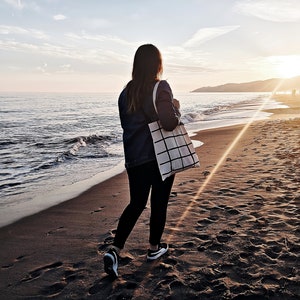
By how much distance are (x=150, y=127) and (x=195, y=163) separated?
23.3 inches

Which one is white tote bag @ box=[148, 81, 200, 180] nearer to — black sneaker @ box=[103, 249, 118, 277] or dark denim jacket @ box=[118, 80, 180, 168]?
dark denim jacket @ box=[118, 80, 180, 168]

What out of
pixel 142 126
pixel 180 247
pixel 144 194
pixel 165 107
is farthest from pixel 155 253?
pixel 165 107

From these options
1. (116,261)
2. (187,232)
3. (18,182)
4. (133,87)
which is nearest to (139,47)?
(133,87)

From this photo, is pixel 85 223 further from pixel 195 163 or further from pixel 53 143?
pixel 53 143

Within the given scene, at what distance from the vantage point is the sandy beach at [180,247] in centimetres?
281

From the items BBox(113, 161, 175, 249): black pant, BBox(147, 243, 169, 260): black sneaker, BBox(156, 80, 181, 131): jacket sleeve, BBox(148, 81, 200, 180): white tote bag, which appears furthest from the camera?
BBox(147, 243, 169, 260): black sneaker

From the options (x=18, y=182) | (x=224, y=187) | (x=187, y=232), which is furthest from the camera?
(x=18, y=182)

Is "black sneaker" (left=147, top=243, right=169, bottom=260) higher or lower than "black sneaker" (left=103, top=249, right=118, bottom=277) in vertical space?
lower

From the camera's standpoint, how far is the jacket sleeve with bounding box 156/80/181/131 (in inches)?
105

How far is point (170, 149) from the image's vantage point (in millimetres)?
2814

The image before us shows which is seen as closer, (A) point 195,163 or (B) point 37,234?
(A) point 195,163

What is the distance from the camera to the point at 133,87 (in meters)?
2.77

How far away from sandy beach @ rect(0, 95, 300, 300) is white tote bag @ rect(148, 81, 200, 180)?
107cm

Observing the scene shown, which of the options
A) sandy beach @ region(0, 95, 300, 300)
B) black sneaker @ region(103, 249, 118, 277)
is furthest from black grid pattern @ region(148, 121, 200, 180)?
sandy beach @ region(0, 95, 300, 300)
